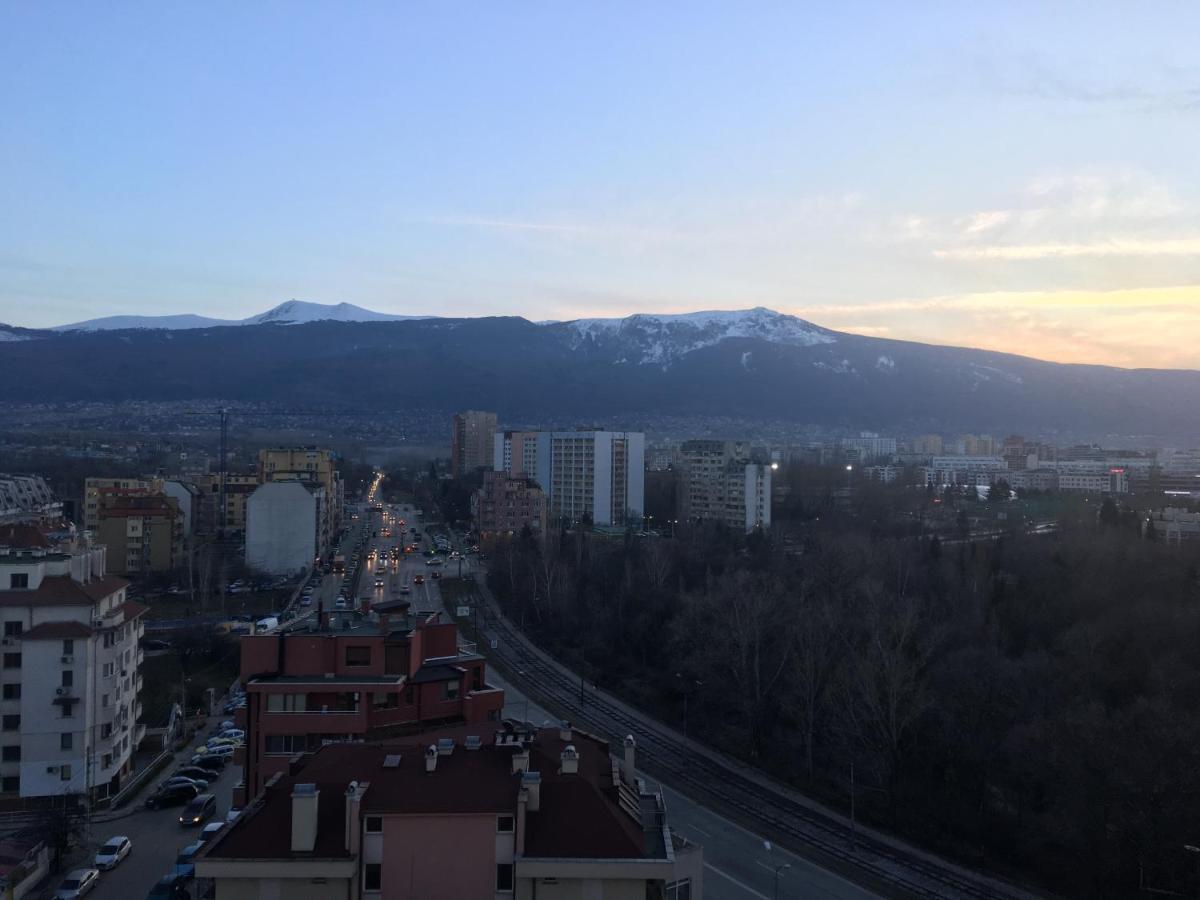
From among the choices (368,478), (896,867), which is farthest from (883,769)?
(368,478)

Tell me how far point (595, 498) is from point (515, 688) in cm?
1667

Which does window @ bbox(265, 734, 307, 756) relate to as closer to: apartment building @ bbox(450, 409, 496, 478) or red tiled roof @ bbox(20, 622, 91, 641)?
red tiled roof @ bbox(20, 622, 91, 641)

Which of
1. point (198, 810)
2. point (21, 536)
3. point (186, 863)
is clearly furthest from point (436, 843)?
point (21, 536)

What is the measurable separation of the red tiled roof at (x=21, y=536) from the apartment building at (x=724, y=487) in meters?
15.3

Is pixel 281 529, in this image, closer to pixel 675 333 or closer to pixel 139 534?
pixel 139 534

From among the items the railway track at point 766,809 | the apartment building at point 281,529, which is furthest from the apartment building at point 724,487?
the railway track at point 766,809

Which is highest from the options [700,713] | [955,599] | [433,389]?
[433,389]

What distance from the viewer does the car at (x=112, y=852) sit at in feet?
23.5

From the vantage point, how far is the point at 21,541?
11641 mm

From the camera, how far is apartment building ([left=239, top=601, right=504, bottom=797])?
6.09 meters

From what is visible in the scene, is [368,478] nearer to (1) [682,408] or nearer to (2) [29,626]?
(2) [29,626]

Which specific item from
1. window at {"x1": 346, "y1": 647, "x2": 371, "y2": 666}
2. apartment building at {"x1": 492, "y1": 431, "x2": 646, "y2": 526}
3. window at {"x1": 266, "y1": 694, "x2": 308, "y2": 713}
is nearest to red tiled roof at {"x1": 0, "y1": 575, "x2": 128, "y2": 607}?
window at {"x1": 266, "y1": 694, "x2": 308, "y2": 713}

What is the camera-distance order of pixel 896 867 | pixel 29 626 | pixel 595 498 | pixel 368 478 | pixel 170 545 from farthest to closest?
pixel 368 478 < pixel 595 498 < pixel 170 545 < pixel 29 626 < pixel 896 867

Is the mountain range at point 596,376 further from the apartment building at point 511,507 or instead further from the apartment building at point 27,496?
the apartment building at point 511,507
